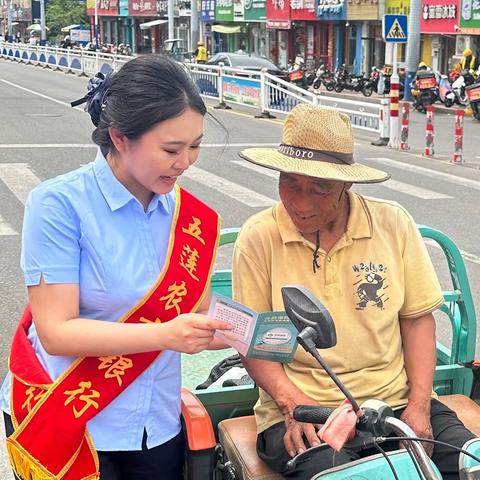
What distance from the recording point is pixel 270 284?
8.79 ft

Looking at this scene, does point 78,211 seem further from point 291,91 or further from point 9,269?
point 291,91

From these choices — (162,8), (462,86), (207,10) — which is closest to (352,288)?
(462,86)

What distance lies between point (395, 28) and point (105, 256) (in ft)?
45.8

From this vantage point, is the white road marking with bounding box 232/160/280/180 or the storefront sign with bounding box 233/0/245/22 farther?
the storefront sign with bounding box 233/0/245/22

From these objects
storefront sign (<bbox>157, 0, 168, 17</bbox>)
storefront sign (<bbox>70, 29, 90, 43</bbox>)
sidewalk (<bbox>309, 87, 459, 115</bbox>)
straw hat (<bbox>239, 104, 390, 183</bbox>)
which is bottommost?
sidewalk (<bbox>309, 87, 459, 115</bbox>)

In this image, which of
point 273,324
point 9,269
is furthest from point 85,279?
point 9,269

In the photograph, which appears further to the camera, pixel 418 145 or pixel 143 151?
pixel 418 145

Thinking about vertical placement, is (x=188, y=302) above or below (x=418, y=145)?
above

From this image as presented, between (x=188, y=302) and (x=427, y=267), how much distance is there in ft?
3.03

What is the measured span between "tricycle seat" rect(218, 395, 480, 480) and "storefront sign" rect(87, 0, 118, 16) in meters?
64.1

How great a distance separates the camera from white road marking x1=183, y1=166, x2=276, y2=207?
9742 millimetres

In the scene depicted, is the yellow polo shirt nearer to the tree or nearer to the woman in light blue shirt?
the woman in light blue shirt

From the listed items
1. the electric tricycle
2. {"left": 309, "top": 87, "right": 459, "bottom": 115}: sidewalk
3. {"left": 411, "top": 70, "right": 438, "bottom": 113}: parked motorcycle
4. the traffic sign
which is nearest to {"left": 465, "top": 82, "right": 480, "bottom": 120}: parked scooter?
{"left": 411, "top": 70, "right": 438, "bottom": 113}: parked motorcycle

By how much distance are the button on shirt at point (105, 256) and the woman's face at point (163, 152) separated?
0.21ft
